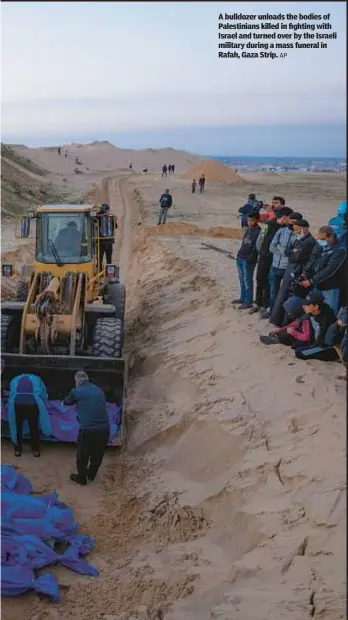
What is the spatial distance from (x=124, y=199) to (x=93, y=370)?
26051 millimetres

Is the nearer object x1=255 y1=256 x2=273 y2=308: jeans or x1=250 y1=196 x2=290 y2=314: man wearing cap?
x1=250 y1=196 x2=290 y2=314: man wearing cap

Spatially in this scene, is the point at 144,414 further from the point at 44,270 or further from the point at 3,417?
the point at 44,270

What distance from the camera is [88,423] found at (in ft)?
20.1

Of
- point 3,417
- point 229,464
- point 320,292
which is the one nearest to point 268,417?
point 229,464

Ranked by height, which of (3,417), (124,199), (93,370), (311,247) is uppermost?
(124,199)

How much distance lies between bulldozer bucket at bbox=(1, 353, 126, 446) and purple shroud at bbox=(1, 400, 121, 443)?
0.13 m

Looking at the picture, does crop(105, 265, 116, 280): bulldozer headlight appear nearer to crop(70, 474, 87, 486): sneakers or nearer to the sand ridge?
crop(70, 474, 87, 486): sneakers

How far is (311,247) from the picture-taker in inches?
286

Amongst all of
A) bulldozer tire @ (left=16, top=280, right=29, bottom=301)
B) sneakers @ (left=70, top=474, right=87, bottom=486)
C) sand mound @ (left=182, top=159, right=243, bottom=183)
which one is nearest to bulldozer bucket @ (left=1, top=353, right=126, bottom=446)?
sneakers @ (left=70, top=474, right=87, bottom=486)

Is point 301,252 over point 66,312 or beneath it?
over

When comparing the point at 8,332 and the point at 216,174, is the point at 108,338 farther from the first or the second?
the point at 216,174

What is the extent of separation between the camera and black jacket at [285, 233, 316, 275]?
23.9 ft

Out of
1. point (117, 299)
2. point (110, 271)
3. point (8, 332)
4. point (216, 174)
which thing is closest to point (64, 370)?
point (8, 332)

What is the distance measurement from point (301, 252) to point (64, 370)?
3.03m
